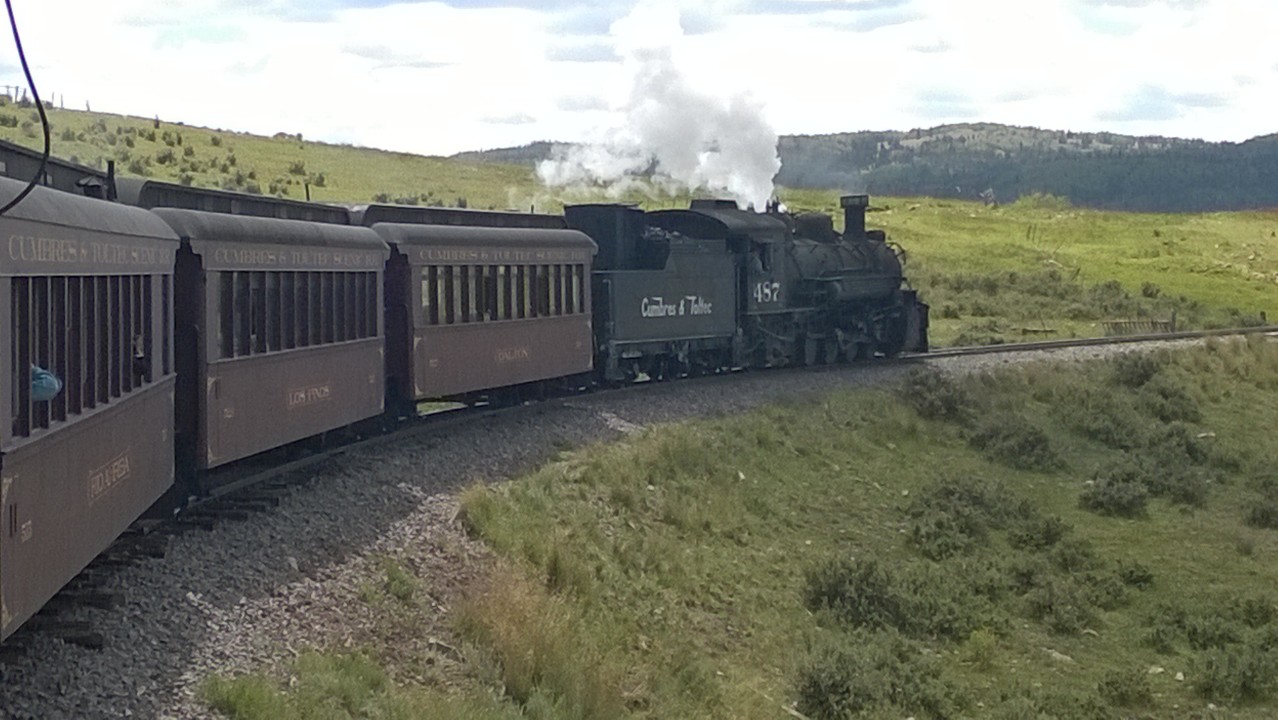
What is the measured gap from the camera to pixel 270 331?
14.3 m

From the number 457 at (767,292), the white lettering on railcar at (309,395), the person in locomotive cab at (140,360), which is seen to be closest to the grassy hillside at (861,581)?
the white lettering on railcar at (309,395)

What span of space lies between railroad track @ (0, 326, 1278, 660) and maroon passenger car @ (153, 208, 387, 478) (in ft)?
1.22

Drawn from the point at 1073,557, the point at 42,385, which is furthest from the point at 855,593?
the point at 42,385

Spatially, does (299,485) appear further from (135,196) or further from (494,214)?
(494,214)

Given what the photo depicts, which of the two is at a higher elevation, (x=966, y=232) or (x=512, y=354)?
(x=966, y=232)

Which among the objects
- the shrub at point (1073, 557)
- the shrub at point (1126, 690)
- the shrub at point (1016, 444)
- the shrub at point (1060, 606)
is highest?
the shrub at point (1016, 444)

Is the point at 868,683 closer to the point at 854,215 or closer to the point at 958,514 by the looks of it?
the point at 958,514

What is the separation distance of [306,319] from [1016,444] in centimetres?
1630

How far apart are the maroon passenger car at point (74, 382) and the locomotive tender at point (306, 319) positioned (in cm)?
2

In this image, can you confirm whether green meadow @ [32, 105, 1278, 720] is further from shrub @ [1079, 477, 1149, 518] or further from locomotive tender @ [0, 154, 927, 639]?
locomotive tender @ [0, 154, 927, 639]

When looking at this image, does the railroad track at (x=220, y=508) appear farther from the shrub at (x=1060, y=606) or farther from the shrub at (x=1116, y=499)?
the shrub at (x=1116, y=499)

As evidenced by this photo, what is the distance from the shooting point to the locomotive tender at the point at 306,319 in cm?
818

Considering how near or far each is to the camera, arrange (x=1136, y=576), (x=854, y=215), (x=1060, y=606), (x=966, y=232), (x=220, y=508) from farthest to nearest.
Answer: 1. (x=966, y=232)
2. (x=854, y=215)
3. (x=1136, y=576)
4. (x=1060, y=606)
5. (x=220, y=508)

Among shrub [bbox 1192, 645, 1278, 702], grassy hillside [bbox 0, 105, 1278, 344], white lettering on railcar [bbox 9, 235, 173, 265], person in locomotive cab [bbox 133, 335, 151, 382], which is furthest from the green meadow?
grassy hillside [bbox 0, 105, 1278, 344]
